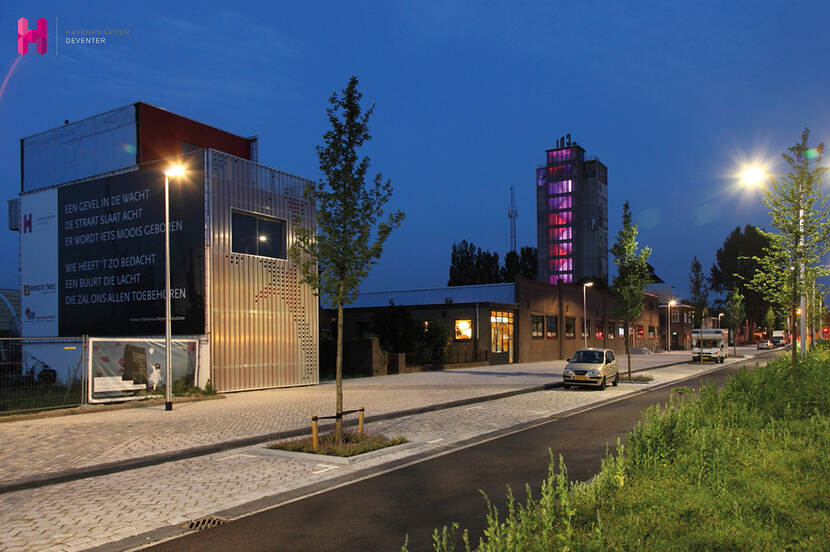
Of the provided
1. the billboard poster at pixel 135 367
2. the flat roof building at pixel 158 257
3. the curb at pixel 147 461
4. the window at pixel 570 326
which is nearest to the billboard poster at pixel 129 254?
the flat roof building at pixel 158 257

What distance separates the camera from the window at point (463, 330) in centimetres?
4412

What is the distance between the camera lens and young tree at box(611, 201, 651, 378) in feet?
96.6

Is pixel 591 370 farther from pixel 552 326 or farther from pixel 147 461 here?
pixel 552 326

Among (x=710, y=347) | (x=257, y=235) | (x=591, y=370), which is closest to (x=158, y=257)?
(x=257, y=235)

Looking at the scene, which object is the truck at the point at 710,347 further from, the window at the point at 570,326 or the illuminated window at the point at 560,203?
the illuminated window at the point at 560,203

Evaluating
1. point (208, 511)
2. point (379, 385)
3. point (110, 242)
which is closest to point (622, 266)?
point (379, 385)

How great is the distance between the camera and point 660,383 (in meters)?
27.7

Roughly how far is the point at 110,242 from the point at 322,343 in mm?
13963

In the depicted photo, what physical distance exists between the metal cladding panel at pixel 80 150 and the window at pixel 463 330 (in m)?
25.0

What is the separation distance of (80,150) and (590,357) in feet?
83.7

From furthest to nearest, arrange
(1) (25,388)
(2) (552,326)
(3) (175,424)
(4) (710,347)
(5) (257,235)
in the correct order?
(2) (552,326) < (4) (710,347) < (5) (257,235) < (1) (25,388) < (3) (175,424)

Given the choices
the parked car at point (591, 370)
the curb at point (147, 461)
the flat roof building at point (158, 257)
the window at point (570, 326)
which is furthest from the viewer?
the window at point (570, 326)

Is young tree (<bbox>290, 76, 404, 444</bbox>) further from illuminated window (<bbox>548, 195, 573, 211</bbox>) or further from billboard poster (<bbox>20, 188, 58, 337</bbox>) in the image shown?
illuminated window (<bbox>548, 195, 573, 211</bbox>)

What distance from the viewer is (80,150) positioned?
94.9ft
